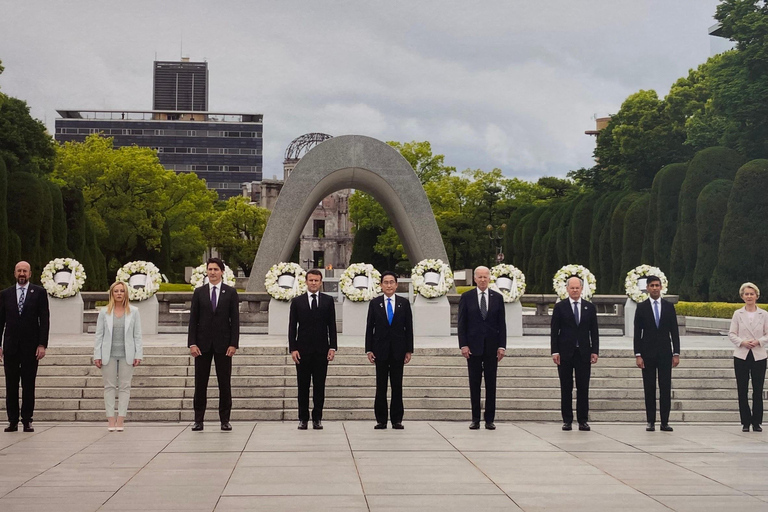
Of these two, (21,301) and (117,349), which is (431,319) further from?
(21,301)

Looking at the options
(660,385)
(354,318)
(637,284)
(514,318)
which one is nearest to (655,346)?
(660,385)

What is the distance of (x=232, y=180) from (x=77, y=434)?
411 feet

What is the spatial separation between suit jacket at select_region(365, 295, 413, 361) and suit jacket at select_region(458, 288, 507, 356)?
654mm

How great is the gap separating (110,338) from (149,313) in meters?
8.33

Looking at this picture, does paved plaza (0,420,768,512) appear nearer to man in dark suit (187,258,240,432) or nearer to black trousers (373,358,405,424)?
black trousers (373,358,405,424)

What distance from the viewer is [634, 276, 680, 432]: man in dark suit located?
10602 mm

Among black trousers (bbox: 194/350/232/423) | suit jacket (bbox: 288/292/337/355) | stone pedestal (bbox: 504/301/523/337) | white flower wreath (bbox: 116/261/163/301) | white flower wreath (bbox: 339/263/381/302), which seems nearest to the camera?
black trousers (bbox: 194/350/232/423)

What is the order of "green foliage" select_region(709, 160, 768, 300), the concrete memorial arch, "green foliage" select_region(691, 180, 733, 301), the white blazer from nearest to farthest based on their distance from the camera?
the white blazer, the concrete memorial arch, "green foliage" select_region(709, 160, 768, 300), "green foliage" select_region(691, 180, 733, 301)

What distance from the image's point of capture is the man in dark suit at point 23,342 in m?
10.1

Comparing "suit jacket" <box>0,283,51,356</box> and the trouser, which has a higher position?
"suit jacket" <box>0,283,51,356</box>

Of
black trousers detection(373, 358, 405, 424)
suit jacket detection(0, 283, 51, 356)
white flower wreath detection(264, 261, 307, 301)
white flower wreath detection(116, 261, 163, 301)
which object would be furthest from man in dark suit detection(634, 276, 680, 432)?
white flower wreath detection(116, 261, 163, 301)

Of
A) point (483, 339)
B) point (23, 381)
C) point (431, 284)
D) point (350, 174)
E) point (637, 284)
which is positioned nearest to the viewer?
point (23, 381)

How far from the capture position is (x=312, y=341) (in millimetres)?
10383

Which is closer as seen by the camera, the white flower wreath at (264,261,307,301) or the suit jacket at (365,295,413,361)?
the suit jacket at (365,295,413,361)
